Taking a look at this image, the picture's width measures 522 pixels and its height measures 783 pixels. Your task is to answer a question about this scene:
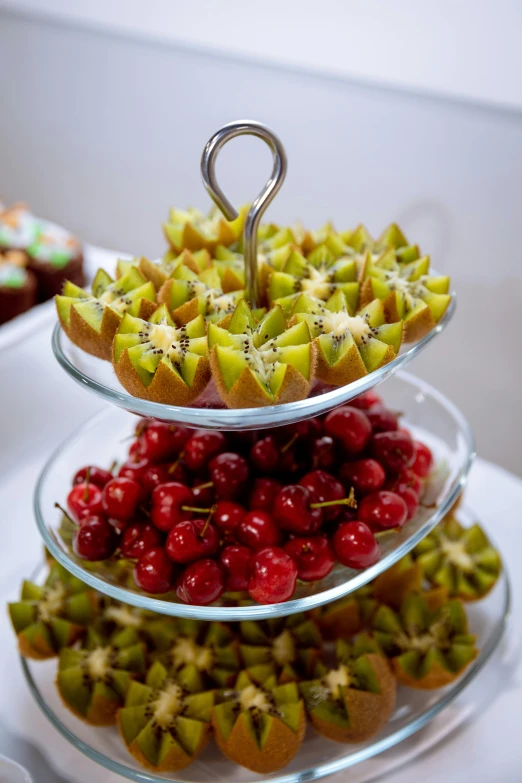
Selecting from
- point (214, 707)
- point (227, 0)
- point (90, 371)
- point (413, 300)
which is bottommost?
point (214, 707)

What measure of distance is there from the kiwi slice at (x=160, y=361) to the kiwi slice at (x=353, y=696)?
34cm

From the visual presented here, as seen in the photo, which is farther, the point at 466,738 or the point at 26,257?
the point at 26,257

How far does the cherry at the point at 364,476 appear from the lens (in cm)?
77

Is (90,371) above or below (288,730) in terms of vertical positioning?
above

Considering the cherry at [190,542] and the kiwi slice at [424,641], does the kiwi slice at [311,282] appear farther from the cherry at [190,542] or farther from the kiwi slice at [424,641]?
the kiwi slice at [424,641]

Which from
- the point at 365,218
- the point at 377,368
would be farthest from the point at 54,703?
the point at 365,218

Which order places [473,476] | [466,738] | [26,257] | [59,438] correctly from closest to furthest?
[466,738], [473,476], [59,438], [26,257]

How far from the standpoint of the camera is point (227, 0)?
6.40ft

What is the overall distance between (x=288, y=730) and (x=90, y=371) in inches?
15.3

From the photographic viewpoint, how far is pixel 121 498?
0.76 meters

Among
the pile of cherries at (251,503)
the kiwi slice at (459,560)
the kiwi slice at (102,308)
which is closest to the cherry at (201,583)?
the pile of cherries at (251,503)

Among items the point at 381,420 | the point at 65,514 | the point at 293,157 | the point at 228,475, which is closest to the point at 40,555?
the point at 65,514

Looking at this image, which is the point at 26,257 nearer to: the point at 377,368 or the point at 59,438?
the point at 59,438

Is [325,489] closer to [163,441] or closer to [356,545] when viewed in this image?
[356,545]
